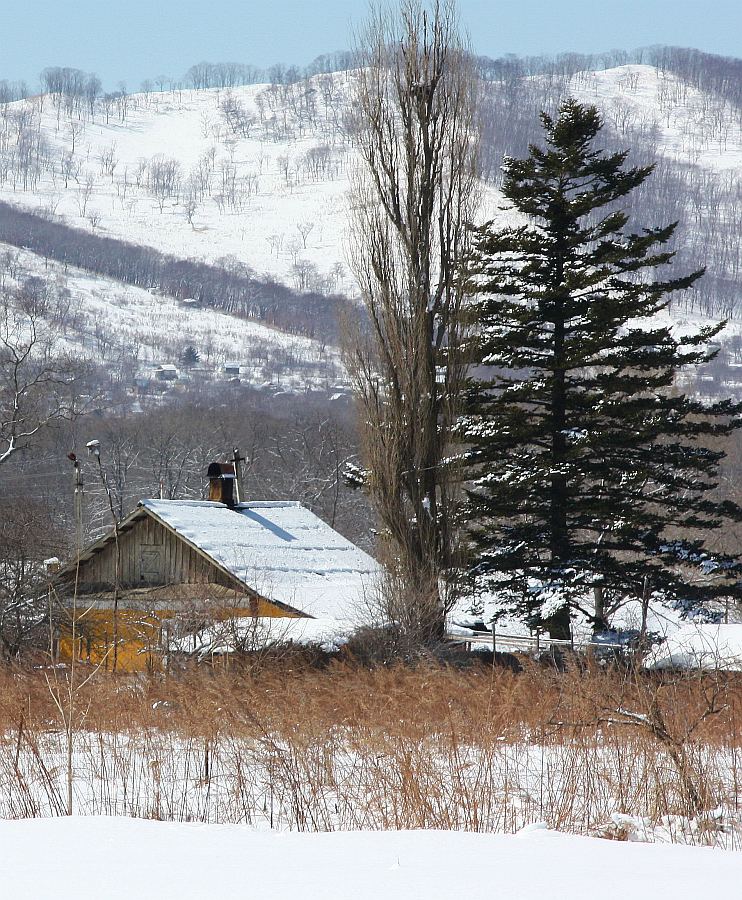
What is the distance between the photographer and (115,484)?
70750 millimetres

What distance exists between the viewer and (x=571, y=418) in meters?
23.3

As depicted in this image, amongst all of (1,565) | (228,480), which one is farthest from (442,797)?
(228,480)

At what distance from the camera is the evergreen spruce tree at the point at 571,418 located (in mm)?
22688

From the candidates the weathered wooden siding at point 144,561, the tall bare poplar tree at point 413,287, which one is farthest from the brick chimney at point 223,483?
the tall bare poplar tree at point 413,287

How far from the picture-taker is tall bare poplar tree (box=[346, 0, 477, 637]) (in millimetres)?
21406

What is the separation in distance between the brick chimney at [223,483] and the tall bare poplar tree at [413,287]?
1292 cm

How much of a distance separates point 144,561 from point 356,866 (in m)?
28.3

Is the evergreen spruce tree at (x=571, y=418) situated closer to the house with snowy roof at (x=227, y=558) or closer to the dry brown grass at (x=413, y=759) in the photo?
the house with snowy roof at (x=227, y=558)

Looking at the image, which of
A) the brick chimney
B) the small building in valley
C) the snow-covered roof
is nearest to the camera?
the small building in valley

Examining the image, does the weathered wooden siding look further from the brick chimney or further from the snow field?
the snow field

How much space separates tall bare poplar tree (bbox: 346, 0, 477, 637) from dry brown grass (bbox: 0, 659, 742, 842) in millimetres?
10597

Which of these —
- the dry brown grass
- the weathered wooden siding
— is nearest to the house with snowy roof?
the weathered wooden siding

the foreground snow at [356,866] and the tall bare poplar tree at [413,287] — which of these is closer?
the foreground snow at [356,866]

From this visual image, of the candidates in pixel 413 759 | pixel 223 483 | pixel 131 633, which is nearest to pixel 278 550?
pixel 223 483
